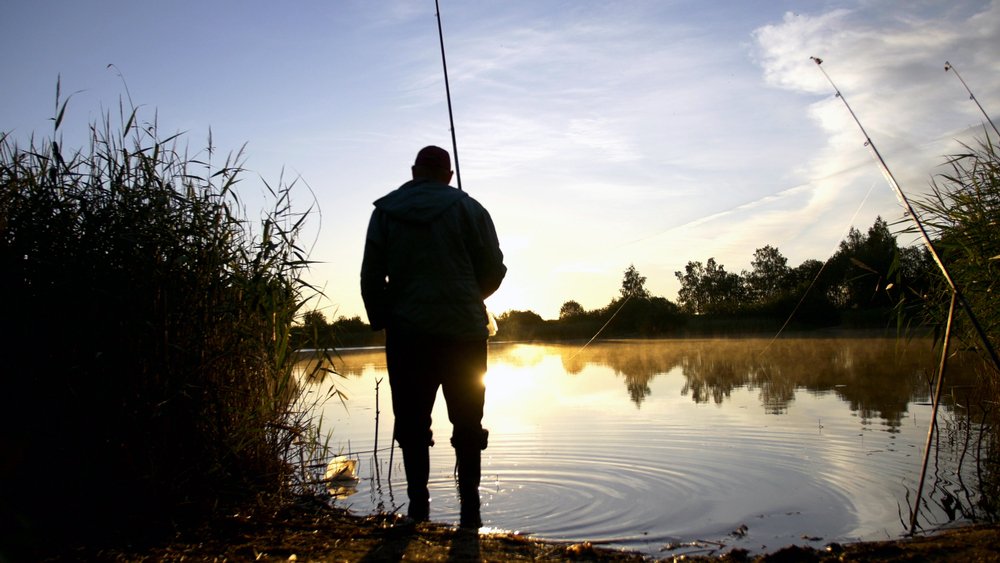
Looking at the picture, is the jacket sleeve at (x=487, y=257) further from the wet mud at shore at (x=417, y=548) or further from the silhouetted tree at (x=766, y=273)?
the silhouetted tree at (x=766, y=273)

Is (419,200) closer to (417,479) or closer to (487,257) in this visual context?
(487,257)

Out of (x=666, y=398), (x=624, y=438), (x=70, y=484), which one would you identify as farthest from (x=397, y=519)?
(x=666, y=398)

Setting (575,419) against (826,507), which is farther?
(575,419)

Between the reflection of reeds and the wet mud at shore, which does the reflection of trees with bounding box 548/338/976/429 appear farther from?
the reflection of reeds

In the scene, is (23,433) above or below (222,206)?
below

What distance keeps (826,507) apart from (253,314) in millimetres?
3533

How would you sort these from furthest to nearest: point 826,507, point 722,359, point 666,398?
point 722,359 → point 666,398 → point 826,507

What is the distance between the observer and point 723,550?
338cm

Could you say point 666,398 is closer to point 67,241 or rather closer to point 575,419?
point 575,419

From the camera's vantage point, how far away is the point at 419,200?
A: 12.6 ft

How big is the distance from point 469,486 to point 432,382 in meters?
0.58

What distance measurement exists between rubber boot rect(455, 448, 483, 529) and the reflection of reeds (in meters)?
1.16

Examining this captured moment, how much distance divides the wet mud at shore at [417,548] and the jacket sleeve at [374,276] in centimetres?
105

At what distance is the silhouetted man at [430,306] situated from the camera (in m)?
3.74
